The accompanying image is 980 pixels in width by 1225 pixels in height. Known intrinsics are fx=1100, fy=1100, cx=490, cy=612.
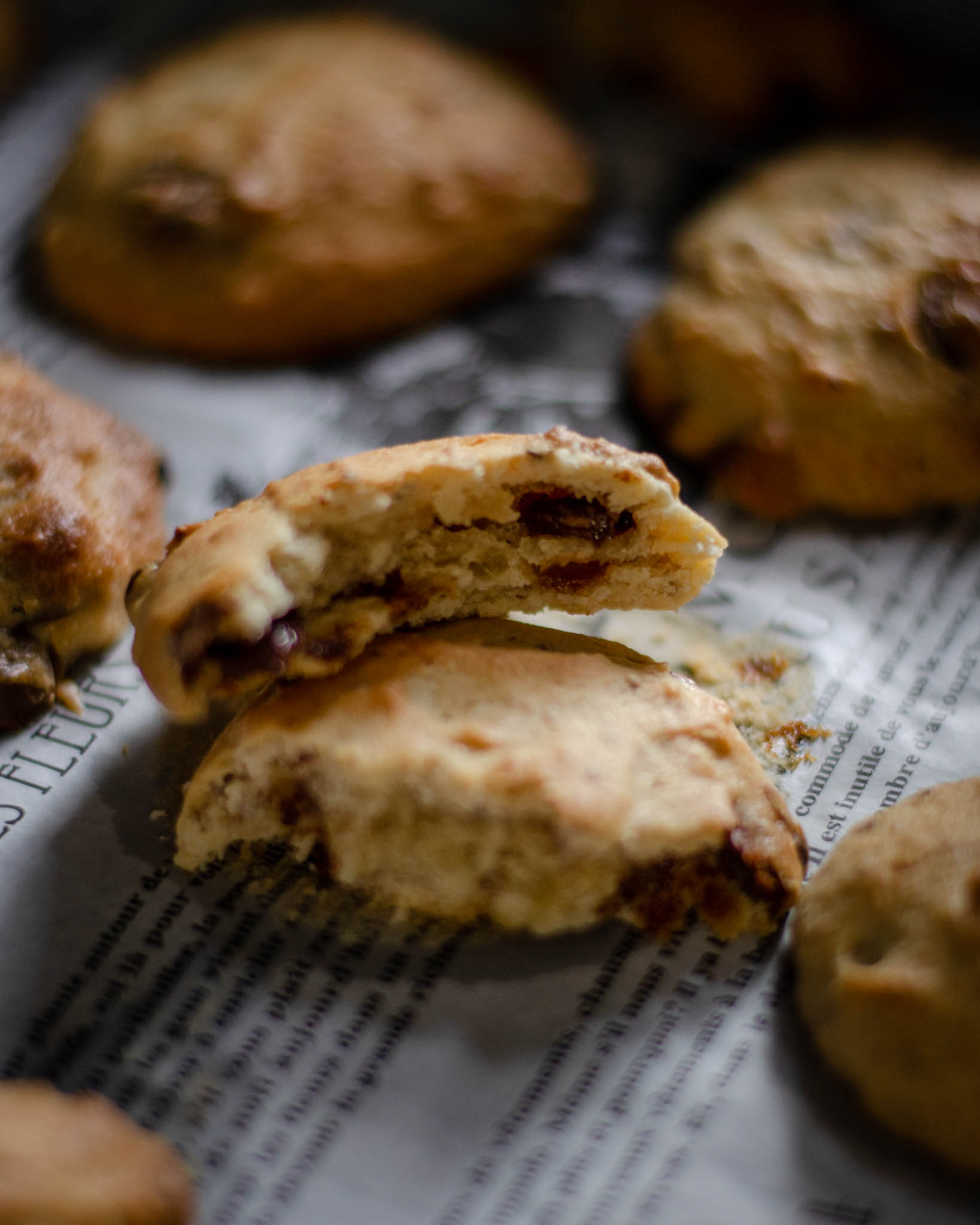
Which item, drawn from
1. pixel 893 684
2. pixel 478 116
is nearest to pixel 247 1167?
pixel 893 684

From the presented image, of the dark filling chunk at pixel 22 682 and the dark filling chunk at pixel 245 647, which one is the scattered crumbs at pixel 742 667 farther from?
the dark filling chunk at pixel 22 682

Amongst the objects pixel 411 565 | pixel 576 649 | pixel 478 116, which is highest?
pixel 478 116

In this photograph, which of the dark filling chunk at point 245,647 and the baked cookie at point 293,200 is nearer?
the dark filling chunk at point 245,647

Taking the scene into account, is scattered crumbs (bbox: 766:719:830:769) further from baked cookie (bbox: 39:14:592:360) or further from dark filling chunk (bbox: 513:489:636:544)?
baked cookie (bbox: 39:14:592:360)

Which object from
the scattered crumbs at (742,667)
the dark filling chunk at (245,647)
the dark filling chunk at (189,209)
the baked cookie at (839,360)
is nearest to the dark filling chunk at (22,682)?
the dark filling chunk at (245,647)

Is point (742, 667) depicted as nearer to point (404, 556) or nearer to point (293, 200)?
point (404, 556)

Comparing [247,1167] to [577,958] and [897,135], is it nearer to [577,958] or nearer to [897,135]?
[577,958]
